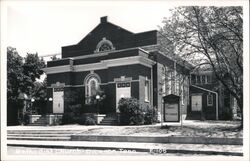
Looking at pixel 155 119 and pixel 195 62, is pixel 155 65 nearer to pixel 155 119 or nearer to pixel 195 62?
pixel 155 119

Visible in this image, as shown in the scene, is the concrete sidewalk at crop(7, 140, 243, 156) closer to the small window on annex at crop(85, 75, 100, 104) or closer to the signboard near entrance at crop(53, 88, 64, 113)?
the small window on annex at crop(85, 75, 100, 104)

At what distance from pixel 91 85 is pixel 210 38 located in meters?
13.3

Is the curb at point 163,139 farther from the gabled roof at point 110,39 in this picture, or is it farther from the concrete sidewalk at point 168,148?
the gabled roof at point 110,39

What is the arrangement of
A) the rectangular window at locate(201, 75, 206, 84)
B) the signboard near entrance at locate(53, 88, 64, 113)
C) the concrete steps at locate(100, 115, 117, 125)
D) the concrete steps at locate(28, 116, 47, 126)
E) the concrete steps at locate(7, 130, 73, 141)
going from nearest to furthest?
the concrete steps at locate(7, 130, 73, 141) < the concrete steps at locate(100, 115, 117, 125) < the concrete steps at locate(28, 116, 47, 126) < the signboard near entrance at locate(53, 88, 64, 113) < the rectangular window at locate(201, 75, 206, 84)

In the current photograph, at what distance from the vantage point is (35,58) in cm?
3156

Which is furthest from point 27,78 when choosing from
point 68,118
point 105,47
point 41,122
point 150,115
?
point 150,115

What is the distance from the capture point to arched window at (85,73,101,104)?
28172 millimetres

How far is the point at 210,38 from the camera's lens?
1827 centimetres

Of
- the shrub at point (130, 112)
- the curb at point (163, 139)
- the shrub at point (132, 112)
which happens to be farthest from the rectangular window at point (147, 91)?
the curb at point (163, 139)

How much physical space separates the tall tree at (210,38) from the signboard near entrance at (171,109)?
8.15 feet

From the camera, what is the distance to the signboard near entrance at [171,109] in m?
19.5

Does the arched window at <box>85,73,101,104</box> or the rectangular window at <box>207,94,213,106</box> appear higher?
the arched window at <box>85,73,101,104</box>

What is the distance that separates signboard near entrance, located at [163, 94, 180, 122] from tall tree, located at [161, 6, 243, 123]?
2.48 m

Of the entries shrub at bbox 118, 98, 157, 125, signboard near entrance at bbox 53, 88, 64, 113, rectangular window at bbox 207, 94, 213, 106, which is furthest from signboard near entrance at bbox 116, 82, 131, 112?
rectangular window at bbox 207, 94, 213, 106
